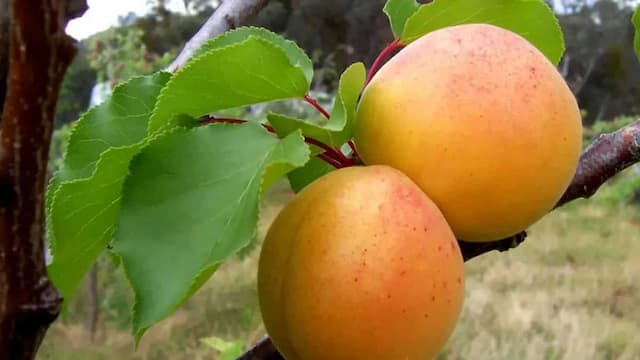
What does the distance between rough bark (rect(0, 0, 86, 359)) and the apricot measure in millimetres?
146

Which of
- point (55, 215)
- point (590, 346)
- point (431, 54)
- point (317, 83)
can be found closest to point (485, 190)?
point (431, 54)

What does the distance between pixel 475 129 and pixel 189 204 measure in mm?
120

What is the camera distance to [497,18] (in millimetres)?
433

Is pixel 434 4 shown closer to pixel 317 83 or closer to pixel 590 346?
pixel 590 346

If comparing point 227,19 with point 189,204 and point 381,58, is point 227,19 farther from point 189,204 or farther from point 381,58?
point 189,204

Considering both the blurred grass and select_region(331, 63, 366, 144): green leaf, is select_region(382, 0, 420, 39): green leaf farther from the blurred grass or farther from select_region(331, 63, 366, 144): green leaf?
the blurred grass

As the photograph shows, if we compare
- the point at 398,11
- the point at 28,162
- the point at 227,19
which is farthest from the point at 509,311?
the point at 28,162

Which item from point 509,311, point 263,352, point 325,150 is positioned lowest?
point 509,311

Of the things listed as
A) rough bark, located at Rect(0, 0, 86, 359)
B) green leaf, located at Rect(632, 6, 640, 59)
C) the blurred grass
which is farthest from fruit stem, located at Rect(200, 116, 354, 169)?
the blurred grass

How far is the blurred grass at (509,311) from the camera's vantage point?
3.10 m

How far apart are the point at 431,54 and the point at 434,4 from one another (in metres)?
0.06

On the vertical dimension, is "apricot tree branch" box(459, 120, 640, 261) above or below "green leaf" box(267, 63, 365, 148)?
below

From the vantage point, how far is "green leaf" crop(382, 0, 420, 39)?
1.53 feet

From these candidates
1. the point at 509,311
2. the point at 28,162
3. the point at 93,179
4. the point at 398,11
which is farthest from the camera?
the point at 509,311
